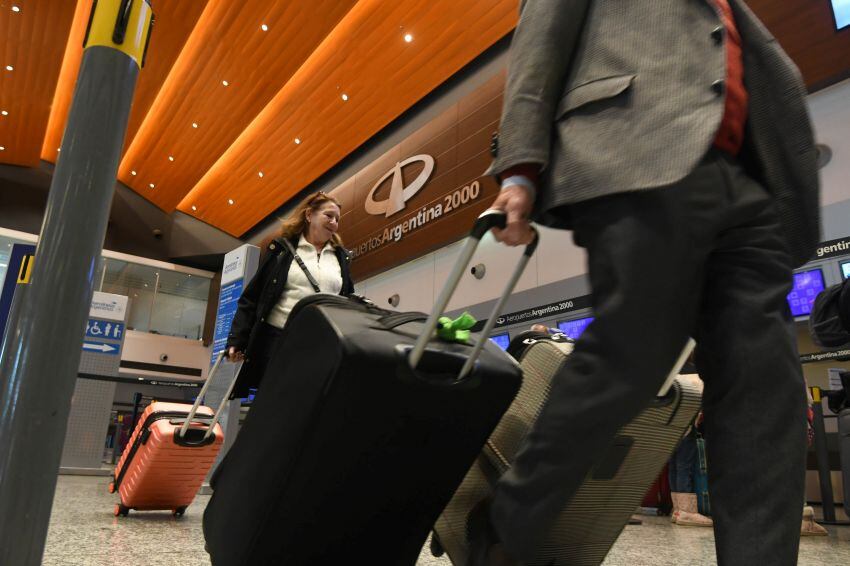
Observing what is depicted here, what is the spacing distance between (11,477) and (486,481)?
3.04ft

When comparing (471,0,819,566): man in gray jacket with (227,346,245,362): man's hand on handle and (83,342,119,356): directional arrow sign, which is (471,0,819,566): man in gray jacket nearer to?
(227,346,245,362): man's hand on handle

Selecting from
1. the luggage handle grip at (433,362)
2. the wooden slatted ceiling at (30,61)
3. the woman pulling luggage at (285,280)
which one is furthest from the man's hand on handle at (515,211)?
the wooden slatted ceiling at (30,61)

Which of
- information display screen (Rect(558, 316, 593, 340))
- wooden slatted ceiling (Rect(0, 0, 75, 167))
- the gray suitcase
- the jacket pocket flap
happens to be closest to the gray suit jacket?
the jacket pocket flap

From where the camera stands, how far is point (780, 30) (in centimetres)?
560

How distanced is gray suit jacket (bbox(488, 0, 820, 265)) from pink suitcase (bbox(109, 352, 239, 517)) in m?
1.94

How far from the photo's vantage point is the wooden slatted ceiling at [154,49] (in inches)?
372

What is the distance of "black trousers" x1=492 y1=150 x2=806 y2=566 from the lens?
3.16 ft

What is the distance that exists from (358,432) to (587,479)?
0.62m

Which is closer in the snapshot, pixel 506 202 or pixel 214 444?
pixel 506 202

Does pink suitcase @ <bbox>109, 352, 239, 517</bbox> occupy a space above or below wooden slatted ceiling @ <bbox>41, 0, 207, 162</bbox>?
below

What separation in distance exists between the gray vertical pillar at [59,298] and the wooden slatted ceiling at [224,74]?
339 inches

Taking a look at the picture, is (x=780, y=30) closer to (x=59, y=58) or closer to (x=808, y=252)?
(x=808, y=252)

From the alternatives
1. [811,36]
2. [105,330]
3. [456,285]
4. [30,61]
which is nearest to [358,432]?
[456,285]

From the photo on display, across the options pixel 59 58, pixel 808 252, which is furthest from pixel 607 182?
pixel 59 58
